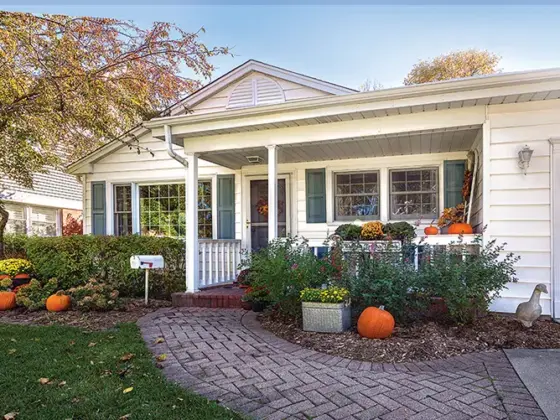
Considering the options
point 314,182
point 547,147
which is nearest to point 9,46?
point 314,182

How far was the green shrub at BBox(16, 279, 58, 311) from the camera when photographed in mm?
5875

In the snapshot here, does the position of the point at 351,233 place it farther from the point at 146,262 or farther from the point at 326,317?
the point at 146,262

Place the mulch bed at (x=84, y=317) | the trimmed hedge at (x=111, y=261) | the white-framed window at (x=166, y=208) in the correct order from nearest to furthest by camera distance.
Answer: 1. the mulch bed at (x=84, y=317)
2. the trimmed hedge at (x=111, y=261)
3. the white-framed window at (x=166, y=208)

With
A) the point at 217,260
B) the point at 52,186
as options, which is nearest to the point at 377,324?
the point at 217,260

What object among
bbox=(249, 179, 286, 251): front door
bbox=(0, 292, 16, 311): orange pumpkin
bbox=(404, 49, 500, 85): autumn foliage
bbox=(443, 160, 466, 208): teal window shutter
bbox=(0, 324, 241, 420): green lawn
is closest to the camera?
bbox=(0, 324, 241, 420): green lawn

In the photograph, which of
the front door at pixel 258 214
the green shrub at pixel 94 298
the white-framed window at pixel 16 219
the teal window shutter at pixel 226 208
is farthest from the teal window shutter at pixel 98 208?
the white-framed window at pixel 16 219

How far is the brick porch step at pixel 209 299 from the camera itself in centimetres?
579

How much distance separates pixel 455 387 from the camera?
2.78 m

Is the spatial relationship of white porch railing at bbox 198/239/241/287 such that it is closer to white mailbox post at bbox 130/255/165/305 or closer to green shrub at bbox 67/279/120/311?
white mailbox post at bbox 130/255/165/305

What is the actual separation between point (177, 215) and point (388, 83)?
1480cm

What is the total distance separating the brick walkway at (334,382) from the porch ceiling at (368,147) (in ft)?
9.51

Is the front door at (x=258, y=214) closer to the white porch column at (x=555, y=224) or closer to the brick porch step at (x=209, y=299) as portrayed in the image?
the brick porch step at (x=209, y=299)

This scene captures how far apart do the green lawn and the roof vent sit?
5336 mm

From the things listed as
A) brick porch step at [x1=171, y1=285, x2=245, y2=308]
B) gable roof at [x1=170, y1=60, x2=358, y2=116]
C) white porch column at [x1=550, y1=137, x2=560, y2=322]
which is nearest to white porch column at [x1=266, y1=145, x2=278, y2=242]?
brick porch step at [x1=171, y1=285, x2=245, y2=308]
